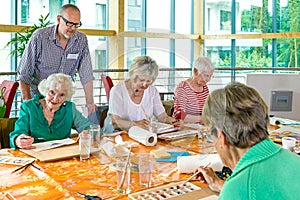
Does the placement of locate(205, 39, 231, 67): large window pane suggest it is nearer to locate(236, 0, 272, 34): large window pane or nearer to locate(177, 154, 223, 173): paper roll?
locate(236, 0, 272, 34): large window pane

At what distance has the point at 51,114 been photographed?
2.45 m

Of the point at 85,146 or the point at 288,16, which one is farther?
the point at 288,16

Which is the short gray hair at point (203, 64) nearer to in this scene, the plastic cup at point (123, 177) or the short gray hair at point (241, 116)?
the plastic cup at point (123, 177)

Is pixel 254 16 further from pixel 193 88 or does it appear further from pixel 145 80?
pixel 145 80

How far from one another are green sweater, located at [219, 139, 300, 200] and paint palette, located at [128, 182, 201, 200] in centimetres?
39

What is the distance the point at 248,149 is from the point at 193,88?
1778mm

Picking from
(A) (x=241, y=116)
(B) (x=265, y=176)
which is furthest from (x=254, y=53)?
(B) (x=265, y=176)

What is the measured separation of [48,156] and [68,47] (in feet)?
4.89

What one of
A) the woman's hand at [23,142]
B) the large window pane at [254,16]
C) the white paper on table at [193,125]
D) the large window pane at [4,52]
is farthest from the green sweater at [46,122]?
the large window pane at [254,16]

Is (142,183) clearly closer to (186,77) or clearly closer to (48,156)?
(48,156)

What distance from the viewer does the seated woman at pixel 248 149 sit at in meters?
1.02

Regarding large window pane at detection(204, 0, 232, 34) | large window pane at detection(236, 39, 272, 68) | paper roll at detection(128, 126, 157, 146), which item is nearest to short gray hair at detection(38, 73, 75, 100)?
paper roll at detection(128, 126, 157, 146)

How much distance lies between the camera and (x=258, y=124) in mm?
1173

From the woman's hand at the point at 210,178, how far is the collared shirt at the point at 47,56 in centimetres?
190
